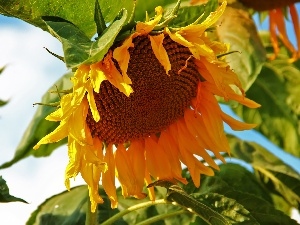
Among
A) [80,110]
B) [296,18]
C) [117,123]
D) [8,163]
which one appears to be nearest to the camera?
[80,110]

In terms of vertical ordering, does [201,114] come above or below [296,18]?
above

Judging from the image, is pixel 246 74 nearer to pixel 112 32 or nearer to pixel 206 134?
pixel 206 134

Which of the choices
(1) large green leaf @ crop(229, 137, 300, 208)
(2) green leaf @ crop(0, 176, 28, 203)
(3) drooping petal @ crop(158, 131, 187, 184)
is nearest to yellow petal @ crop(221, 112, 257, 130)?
(3) drooping petal @ crop(158, 131, 187, 184)

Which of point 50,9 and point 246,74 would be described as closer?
point 50,9

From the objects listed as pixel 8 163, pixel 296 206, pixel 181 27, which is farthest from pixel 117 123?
pixel 296 206

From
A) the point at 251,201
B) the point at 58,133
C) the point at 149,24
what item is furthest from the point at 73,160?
the point at 251,201

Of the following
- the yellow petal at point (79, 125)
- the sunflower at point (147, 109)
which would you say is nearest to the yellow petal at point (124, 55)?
the sunflower at point (147, 109)
